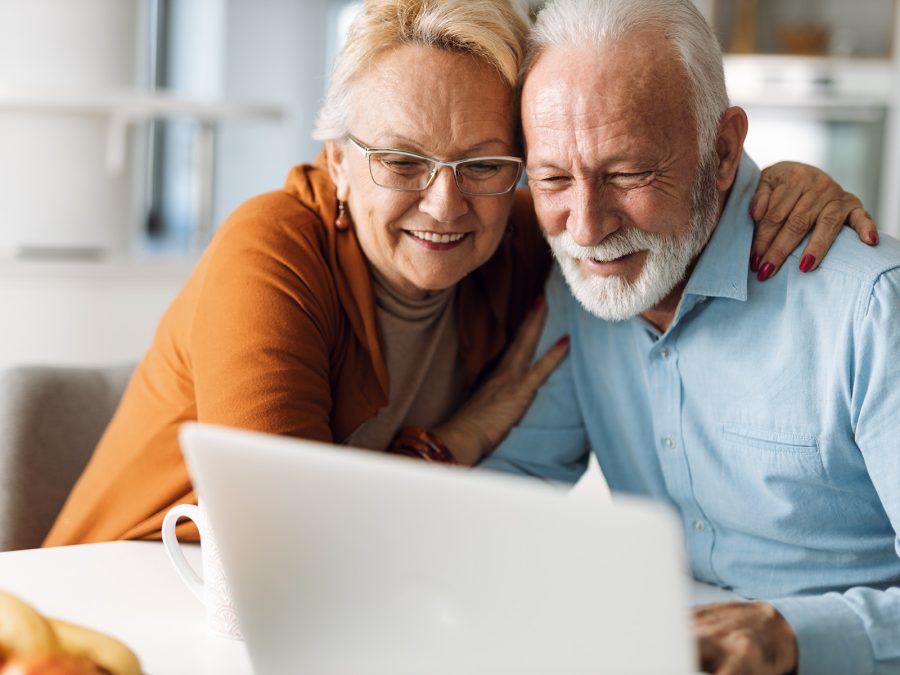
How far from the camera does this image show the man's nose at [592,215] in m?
1.38

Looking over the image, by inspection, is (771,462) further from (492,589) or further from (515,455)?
(492,589)

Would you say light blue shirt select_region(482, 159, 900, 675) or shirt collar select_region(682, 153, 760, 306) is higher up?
shirt collar select_region(682, 153, 760, 306)

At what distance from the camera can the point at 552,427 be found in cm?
164

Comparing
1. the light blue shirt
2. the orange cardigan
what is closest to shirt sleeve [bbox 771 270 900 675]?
the light blue shirt

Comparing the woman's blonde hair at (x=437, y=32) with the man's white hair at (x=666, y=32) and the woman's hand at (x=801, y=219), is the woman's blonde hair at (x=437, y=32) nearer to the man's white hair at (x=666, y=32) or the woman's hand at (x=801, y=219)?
the man's white hair at (x=666, y=32)

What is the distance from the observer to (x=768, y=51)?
16.0 feet

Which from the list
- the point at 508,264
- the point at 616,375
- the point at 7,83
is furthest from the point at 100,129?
the point at 616,375

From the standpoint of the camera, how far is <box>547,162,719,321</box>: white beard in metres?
1.42

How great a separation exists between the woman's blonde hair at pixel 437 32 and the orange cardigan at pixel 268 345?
0.64 ft

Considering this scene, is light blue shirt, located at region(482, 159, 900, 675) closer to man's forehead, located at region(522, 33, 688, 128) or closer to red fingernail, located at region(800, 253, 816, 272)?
red fingernail, located at region(800, 253, 816, 272)

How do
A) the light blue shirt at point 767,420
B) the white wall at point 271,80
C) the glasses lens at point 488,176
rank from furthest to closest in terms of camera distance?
the white wall at point 271,80 < the glasses lens at point 488,176 < the light blue shirt at point 767,420

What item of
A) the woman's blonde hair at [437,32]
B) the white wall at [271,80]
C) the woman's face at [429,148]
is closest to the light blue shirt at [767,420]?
the woman's face at [429,148]

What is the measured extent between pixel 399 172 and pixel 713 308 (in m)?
0.46

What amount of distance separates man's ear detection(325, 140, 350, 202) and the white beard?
305mm
